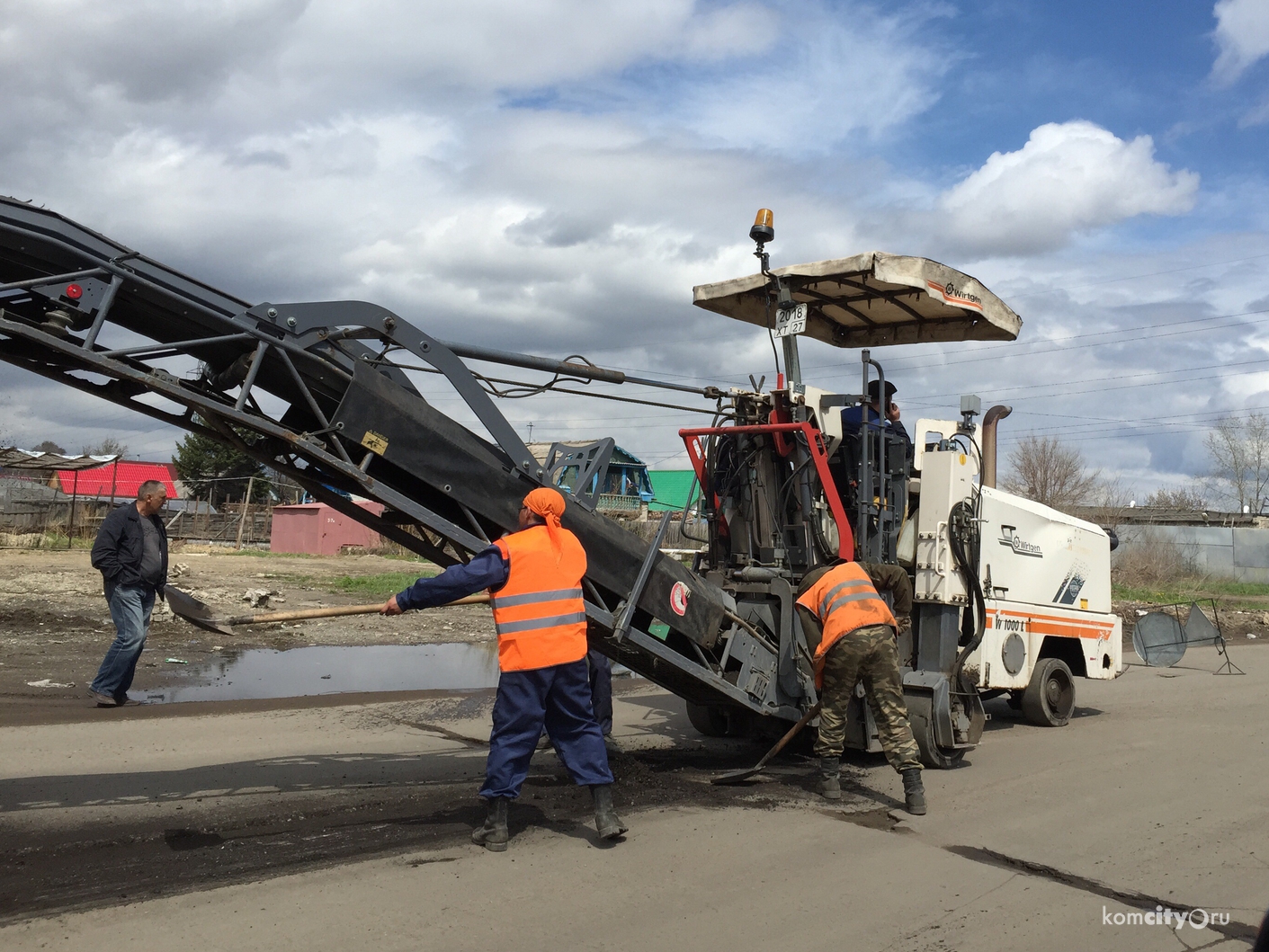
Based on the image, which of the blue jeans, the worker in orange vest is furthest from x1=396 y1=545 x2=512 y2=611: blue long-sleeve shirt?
the blue jeans

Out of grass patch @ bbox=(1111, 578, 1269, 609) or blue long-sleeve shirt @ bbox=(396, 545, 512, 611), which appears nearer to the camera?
blue long-sleeve shirt @ bbox=(396, 545, 512, 611)

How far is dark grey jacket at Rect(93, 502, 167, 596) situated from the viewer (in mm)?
7988

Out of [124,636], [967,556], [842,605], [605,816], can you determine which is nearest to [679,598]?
[842,605]

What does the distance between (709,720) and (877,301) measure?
12.0 feet

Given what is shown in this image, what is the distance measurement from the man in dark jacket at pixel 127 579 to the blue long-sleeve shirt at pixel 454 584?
150 inches

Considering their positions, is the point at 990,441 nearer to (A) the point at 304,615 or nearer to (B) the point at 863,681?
(B) the point at 863,681

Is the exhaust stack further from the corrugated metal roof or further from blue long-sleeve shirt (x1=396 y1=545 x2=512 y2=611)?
the corrugated metal roof

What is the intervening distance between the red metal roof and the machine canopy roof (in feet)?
121

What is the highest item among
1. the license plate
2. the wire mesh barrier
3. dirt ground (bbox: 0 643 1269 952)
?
the license plate

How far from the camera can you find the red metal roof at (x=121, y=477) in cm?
4522

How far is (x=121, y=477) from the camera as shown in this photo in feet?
169

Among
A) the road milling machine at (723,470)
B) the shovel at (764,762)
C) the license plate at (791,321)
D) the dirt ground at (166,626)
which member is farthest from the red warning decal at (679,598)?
the dirt ground at (166,626)

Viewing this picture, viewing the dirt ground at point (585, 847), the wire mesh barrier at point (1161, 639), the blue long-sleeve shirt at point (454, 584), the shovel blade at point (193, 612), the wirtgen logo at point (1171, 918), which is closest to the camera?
the dirt ground at point (585, 847)

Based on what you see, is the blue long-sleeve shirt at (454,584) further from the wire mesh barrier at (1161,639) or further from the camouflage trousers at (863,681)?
the wire mesh barrier at (1161,639)
